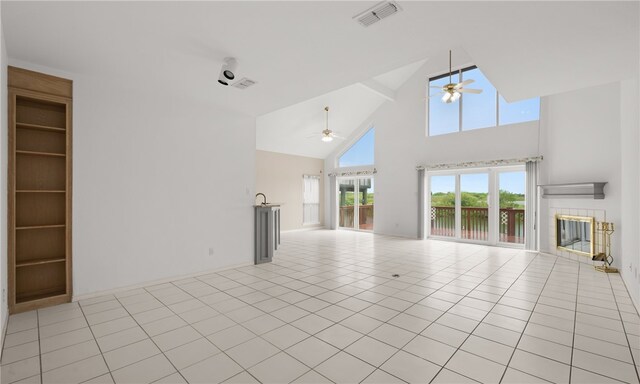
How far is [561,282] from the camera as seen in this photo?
3.95 meters

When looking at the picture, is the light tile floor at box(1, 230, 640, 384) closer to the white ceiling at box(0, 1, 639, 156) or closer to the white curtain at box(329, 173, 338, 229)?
the white ceiling at box(0, 1, 639, 156)

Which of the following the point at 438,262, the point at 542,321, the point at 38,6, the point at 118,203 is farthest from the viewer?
the point at 438,262

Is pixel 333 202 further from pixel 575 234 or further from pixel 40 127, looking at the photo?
pixel 40 127

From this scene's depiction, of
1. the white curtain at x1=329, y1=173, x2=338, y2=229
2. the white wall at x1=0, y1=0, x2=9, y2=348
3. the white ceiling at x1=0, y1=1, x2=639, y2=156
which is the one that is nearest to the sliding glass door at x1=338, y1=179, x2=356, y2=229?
the white curtain at x1=329, y1=173, x2=338, y2=229

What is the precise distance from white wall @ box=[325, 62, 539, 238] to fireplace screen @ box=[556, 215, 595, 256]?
1.65 meters

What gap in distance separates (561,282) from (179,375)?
188 inches

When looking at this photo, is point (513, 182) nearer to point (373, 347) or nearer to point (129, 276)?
point (373, 347)

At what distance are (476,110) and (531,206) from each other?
8.59ft

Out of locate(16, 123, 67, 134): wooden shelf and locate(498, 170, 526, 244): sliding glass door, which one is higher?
locate(16, 123, 67, 134): wooden shelf

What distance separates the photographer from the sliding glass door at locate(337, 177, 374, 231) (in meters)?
9.55

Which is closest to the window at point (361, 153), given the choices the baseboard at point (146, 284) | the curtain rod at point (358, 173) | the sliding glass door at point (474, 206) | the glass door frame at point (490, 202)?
the curtain rod at point (358, 173)

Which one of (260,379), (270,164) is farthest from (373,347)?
(270,164)

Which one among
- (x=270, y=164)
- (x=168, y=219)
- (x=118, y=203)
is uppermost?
(x=270, y=164)

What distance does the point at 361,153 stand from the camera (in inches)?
377
